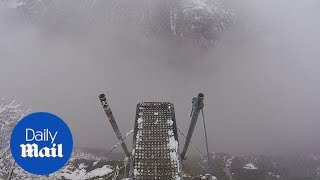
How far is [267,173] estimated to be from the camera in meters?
93.6

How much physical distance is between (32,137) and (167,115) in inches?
392

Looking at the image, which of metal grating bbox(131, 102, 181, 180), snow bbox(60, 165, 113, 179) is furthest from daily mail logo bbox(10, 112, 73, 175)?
snow bbox(60, 165, 113, 179)

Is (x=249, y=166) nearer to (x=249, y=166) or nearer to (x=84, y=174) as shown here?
(x=249, y=166)

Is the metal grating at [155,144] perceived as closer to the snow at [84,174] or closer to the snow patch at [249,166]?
the snow at [84,174]

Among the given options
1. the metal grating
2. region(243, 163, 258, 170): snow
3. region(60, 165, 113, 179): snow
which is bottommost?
region(243, 163, 258, 170): snow

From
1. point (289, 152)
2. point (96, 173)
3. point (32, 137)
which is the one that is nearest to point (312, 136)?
point (289, 152)

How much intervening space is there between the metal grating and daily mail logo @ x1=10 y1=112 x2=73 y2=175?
6033mm

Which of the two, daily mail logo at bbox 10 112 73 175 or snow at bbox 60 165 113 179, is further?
snow at bbox 60 165 113 179

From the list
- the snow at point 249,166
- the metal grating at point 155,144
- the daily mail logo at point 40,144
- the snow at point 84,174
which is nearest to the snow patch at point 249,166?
the snow at point 249,166

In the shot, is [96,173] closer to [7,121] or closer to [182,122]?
[7,121]

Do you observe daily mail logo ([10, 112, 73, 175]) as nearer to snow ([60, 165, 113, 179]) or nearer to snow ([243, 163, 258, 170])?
snow ([60, 165, 113, 179])

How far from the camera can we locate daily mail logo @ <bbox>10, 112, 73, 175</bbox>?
1109 centimetres

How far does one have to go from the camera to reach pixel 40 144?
11.5 metres

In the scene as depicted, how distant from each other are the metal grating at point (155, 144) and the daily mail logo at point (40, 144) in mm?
6033
